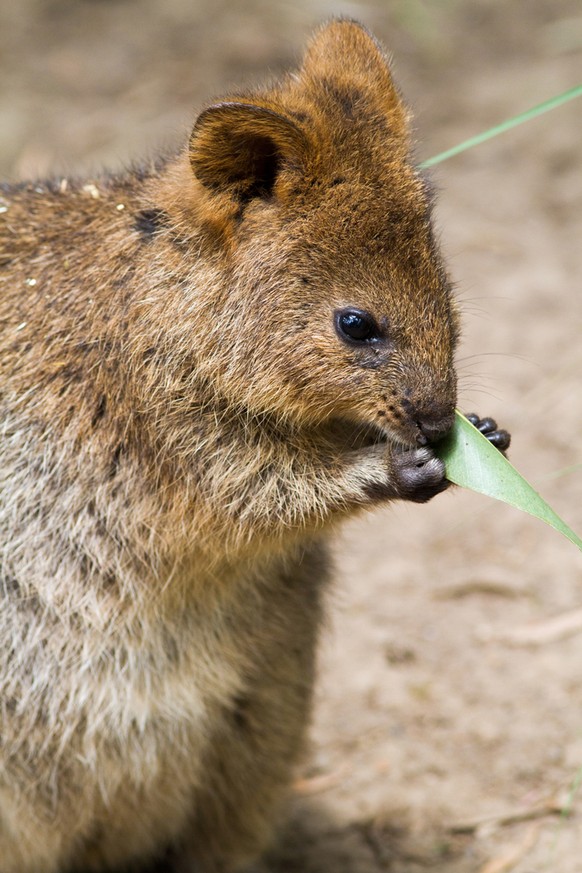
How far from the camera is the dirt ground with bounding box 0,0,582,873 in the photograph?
5422 millimetres

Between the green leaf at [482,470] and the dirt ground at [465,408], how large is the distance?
0.52 m

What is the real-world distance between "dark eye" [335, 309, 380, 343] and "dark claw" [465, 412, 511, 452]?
1.65 feet

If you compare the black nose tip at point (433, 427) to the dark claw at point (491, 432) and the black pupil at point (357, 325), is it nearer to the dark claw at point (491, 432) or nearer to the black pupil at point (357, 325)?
the dark claw at point (491, 432)

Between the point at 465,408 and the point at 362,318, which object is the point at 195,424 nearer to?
the point at 362,318

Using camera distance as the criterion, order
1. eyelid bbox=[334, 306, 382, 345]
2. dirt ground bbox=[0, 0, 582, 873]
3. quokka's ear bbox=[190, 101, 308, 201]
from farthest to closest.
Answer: dirt ground bbox=[0, 0, 582, 873], eyelid bbox=[334, 306, 382, 345], quokka's ear bbox=[190, 101, 308, 201]

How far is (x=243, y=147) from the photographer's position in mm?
3793

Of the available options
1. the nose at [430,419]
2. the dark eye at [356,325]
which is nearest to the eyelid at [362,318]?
the dark eye at [356,325]

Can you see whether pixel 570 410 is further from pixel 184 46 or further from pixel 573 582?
pixel 184 46

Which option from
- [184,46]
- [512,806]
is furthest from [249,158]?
[184,46]

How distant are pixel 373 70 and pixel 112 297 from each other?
1.23 meters

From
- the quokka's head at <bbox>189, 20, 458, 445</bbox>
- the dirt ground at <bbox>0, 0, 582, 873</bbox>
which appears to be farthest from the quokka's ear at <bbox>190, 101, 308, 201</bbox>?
the dirt ground at <bbox>0, 0, 582, 873</bbox>

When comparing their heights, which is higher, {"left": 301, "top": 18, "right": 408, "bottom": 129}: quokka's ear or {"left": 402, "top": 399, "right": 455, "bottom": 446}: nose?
{"left": 301, "top": 18, "right": 408, "bottom": 129}: quokka's ear

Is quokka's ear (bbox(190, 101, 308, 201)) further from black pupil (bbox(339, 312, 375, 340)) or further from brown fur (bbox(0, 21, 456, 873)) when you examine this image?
black pupil (bbox(339, 312, 375, 340))

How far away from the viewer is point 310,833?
550 centimetres
